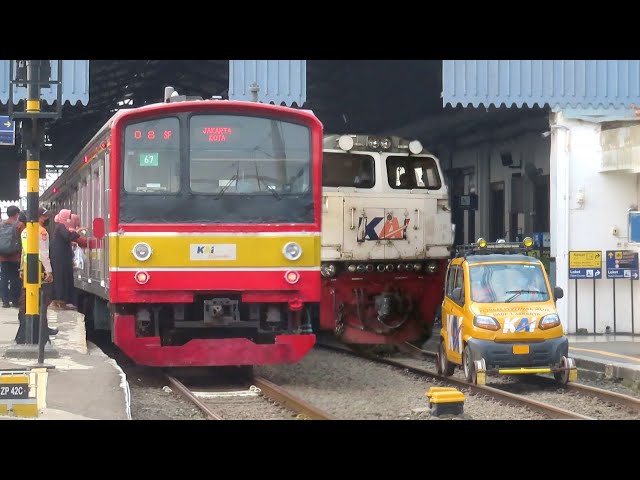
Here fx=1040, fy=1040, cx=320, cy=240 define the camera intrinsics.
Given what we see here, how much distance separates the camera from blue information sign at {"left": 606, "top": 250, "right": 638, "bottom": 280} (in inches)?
691

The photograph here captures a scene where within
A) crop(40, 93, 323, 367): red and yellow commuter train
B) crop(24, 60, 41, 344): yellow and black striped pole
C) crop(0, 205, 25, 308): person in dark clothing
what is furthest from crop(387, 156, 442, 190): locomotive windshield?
crop(24, 60, 41, 344): yellow and black striped pole

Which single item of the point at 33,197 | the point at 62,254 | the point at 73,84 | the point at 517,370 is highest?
the point at 73,84

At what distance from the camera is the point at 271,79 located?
17.1 meters

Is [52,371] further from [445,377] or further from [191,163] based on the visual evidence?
[445,377]

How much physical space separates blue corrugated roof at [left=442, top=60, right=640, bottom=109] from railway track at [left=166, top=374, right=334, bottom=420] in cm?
695

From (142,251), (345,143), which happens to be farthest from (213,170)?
(345,143)

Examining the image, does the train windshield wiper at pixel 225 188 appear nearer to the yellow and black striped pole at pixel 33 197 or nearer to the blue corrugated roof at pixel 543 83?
the yellow and black striped pole at pixel 33 197

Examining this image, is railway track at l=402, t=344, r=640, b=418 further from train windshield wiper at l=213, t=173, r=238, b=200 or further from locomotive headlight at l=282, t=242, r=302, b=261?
train windshield wiper at l=213, t=173, r=238, b=200

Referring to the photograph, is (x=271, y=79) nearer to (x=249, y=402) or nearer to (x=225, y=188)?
(x=225, y=188)

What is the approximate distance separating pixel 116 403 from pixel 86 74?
8404 mm

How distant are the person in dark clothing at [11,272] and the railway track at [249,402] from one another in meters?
6.02

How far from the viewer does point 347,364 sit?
15.8m

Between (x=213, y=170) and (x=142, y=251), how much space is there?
122 centimetres

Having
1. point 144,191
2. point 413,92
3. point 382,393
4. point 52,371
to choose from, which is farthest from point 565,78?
point 52,371
